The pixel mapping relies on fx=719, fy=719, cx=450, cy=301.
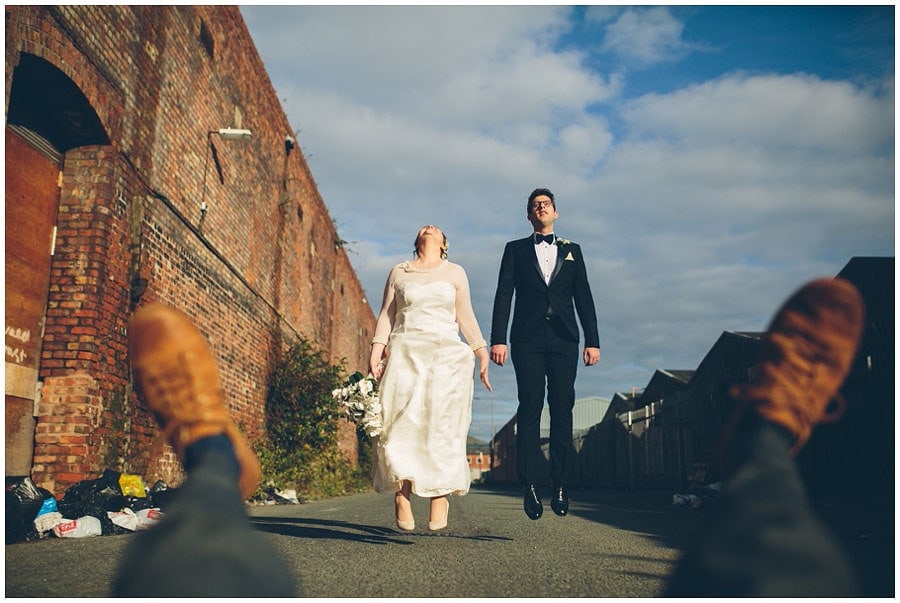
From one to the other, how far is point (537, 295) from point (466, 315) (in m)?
0.52

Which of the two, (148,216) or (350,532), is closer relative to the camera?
(350,532)

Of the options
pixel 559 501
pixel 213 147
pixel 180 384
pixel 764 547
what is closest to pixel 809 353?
pixel 764 547

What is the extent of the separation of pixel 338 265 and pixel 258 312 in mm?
9862

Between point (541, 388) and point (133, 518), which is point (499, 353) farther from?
point (133, 518)

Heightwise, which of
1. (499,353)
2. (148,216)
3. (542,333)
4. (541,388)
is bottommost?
(541,388)

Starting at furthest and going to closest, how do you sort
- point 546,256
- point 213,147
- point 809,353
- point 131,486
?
point 213,147
point 131,486
point 546,256
point 809,353

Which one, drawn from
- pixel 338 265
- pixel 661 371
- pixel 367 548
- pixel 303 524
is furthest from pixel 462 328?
pixel 661 371

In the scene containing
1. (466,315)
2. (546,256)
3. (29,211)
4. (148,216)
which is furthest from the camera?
(148,216)

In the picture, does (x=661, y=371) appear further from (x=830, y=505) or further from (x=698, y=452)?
(x=830, y=505)

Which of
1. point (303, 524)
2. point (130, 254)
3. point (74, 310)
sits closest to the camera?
point (303, 524)

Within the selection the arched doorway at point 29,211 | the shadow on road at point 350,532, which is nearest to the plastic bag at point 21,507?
the arched doorway at point 29,211

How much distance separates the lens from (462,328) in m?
4.68

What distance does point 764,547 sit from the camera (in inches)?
47.3

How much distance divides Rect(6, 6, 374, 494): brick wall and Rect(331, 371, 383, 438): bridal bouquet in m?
2.99
